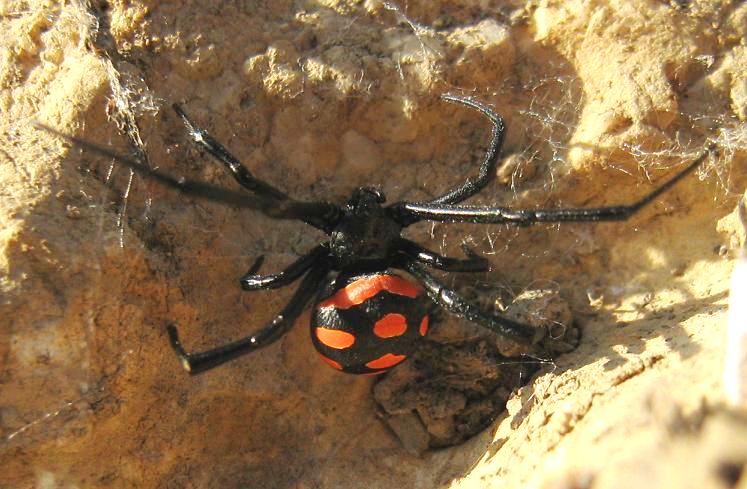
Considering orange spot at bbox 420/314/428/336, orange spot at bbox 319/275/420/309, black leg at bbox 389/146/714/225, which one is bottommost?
orange spot at bbox 420/314/428/336

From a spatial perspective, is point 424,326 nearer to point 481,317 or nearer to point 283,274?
point 481,317

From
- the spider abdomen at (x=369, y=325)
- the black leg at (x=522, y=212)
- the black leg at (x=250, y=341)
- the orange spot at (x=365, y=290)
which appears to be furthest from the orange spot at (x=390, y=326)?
the black leg at (x=522, y=212)

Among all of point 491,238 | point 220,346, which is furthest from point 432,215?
point 220,346

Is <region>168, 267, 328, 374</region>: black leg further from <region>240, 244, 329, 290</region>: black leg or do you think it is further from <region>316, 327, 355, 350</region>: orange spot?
<region>316, 327, 355, 350</region>: orange spot

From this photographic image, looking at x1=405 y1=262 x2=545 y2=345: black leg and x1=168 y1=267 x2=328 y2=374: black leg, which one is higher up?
x1=168 y1=267 x2=328 y2=374: black leg

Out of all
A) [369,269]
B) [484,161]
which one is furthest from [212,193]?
[484,161]

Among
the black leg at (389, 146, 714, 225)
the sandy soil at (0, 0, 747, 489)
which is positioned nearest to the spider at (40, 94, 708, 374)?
the black leg at (389, 146, 714, 225)
